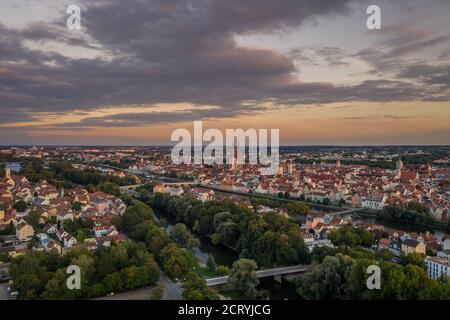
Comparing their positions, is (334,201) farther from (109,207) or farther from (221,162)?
→ (221,162)

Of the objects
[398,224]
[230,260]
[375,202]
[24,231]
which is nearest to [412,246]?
[230,260]

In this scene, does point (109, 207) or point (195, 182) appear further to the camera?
point (195, 182)

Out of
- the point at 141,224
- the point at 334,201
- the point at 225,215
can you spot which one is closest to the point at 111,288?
the point at 141,224

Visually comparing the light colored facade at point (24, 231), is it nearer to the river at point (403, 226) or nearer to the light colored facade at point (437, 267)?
the light colored facade at point (437, 267)

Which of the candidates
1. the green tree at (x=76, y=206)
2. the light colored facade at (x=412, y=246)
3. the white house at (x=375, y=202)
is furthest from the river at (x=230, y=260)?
the white house at (x=375, y=202)

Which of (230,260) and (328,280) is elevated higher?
(328,280)

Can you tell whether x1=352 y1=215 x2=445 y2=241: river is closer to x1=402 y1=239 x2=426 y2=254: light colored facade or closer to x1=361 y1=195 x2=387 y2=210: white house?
x1=361 y1=195 x2=387 y2=210: white house

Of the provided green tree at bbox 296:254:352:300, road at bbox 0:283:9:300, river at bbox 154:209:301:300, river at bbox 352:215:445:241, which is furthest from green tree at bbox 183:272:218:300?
river at bbox 352:215:445:241

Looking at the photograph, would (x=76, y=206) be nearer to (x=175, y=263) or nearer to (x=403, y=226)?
(x=175, y=263)
